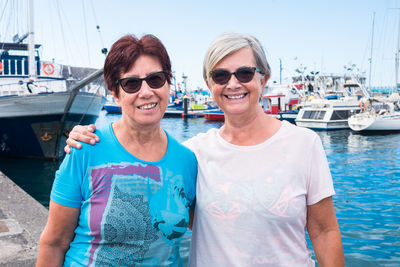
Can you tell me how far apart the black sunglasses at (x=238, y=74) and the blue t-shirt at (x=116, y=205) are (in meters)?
0.60

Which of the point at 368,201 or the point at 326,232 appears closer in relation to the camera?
the point at 326,232

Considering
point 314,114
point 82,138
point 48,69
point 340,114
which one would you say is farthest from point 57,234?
point 340,114

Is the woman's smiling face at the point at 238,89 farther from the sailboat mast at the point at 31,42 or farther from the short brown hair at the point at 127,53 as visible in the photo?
the sailboat mast at the point at 31,42

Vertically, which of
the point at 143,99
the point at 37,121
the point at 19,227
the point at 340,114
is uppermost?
the point at 143,99

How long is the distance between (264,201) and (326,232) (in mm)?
402

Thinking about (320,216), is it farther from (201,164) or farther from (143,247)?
(143,247)

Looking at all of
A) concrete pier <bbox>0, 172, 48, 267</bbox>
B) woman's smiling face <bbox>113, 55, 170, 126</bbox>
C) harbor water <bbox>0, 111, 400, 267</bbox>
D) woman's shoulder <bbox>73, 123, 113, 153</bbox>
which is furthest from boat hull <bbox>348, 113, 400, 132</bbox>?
woman's shoulder <bbox>73, 123, 113, 153</bbox>

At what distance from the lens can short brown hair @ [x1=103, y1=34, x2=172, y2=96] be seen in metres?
1.79

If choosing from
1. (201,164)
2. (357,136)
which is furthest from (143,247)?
(357,136)

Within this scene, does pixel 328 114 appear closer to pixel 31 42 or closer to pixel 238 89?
pixel 31 42

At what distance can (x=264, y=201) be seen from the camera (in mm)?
1847

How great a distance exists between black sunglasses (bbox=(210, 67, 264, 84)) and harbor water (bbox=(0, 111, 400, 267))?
4753mm

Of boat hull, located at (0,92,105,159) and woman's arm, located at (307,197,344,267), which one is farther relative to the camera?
boat hull, located at (0,92,105,159)

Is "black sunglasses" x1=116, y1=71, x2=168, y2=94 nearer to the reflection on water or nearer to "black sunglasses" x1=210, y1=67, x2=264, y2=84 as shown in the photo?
"black sunglasses" x1=210, y1=67, x2=264, y2=84
